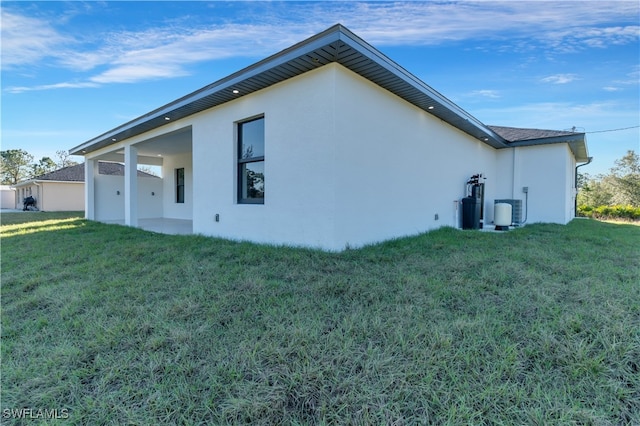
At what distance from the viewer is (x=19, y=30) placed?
567 centimetres

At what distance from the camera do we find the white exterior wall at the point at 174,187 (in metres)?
12.3

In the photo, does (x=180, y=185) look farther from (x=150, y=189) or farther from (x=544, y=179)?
(x=544, y=179)

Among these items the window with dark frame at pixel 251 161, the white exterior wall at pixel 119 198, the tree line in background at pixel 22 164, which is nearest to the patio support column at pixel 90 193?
the white exterior wall at pixel 119 198

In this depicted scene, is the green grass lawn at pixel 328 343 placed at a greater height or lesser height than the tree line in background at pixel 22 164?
lesser

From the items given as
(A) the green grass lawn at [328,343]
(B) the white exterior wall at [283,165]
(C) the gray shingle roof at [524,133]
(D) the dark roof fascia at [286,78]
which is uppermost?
(C) the gray shingle roof at [524,133]

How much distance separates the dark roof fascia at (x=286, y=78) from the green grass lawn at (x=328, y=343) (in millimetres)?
3176

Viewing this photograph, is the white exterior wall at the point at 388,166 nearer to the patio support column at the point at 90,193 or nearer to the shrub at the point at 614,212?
the patio support column at the point at 90,193

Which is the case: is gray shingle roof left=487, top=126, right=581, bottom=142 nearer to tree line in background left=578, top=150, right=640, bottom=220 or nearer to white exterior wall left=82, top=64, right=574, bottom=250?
white exterior wall left=82, top=64, right=574, bottom=250

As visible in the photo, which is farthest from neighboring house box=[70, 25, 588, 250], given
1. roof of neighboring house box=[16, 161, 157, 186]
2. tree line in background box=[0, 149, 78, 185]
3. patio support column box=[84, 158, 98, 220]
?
tree line in background box=[0, 149, 78, 185]

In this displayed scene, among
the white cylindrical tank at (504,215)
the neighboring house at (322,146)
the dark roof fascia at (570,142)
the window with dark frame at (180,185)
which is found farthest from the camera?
the window with dark frame at (180,185)

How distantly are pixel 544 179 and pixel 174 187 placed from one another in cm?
1493

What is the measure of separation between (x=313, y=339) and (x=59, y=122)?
1625cm

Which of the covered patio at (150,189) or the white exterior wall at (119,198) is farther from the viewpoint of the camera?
the white exterior wall at (119,198)

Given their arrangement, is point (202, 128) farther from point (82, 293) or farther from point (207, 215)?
point (82, 293)
